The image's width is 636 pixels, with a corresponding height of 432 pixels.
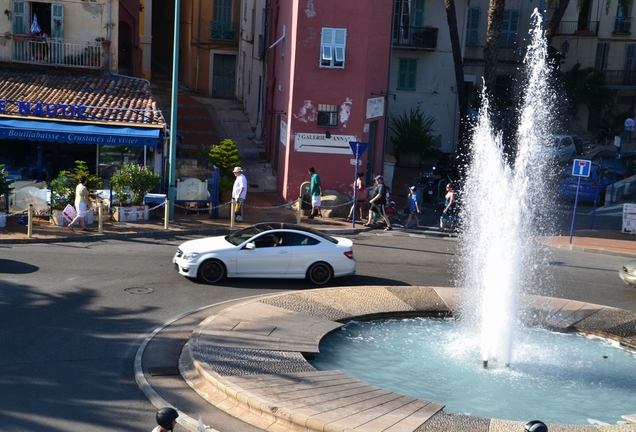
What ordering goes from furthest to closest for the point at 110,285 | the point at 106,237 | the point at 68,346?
the point at 106,237 → the point at 110,285 → the point at 68,346

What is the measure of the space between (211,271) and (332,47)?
482 inches

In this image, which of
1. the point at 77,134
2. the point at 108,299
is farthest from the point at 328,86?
the point at 108,299

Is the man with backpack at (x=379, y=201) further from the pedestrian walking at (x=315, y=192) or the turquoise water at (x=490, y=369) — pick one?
the turquoise water at (x=490, y=369)

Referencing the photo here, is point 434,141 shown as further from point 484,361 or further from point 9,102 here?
point 484,361

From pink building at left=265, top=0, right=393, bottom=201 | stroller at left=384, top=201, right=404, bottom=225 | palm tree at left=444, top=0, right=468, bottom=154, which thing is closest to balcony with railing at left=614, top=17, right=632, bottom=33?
palm tree at left=444, top=0, right=468, bottom=154

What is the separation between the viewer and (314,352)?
13.9 metres

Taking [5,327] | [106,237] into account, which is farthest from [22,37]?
[5,327]

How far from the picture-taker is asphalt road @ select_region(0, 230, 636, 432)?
1155 centimetres

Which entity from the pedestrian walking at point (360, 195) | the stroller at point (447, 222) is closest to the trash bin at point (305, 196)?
the pedestrian walking at point (360, 195)

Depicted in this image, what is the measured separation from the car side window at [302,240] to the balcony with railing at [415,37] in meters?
22.7

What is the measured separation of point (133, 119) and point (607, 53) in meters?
28.7

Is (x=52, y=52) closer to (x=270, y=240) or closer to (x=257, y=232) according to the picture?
(x=257, y=232)

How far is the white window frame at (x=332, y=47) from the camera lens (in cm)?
2783

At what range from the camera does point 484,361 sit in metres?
14.2
